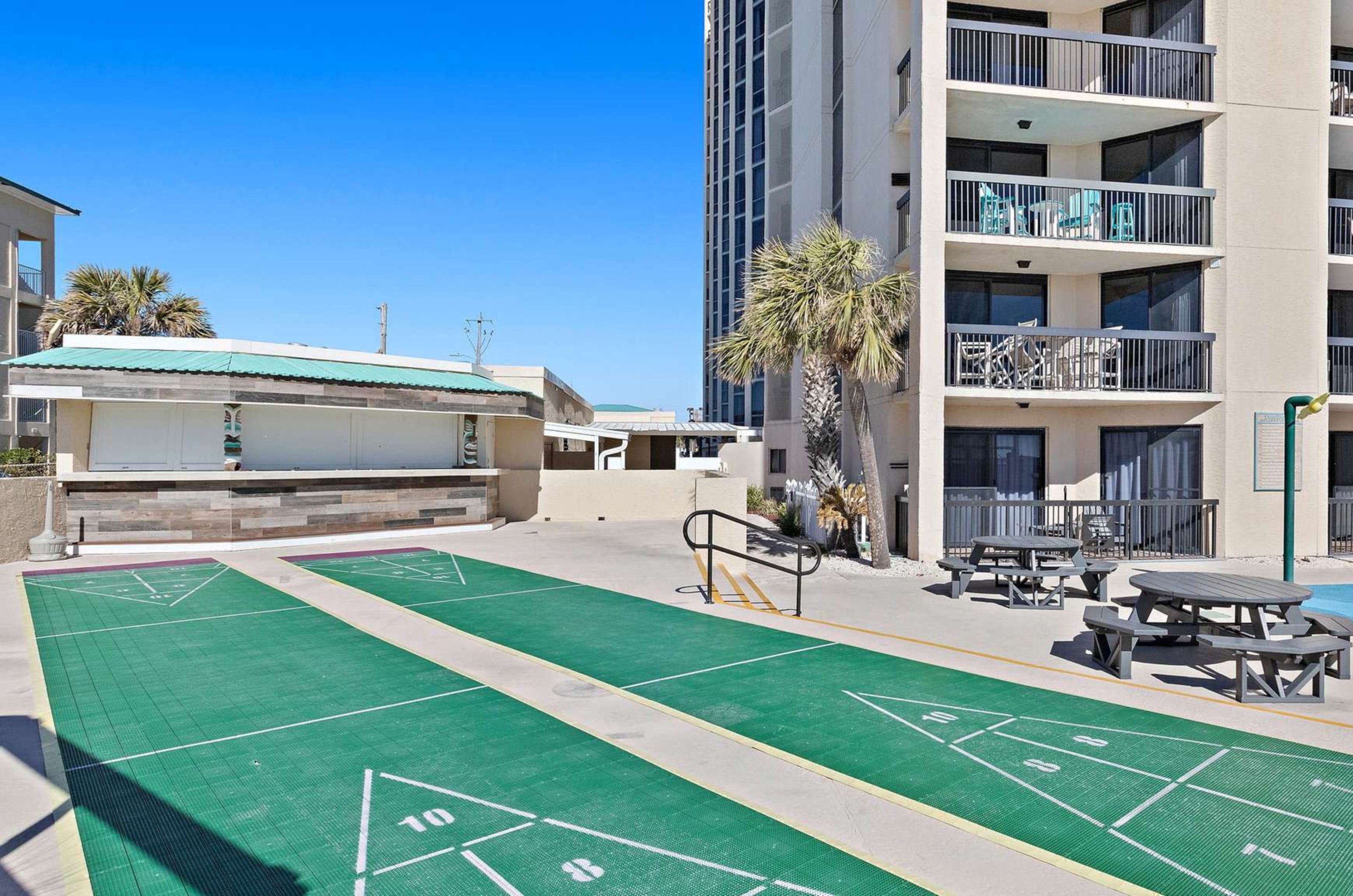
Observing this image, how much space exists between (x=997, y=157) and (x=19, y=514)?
70.8ft

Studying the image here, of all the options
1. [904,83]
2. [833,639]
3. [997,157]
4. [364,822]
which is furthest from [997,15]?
[364,822]

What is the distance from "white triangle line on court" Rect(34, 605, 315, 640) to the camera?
9.61 m

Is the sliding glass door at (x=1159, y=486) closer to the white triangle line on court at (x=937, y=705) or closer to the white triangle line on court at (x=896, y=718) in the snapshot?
the white triangle line on court at (x=937, y=705)

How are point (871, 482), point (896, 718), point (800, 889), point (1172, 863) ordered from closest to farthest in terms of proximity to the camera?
point (800, 889) → point (1172, 863) → point (896, 718) → point (871, 482)

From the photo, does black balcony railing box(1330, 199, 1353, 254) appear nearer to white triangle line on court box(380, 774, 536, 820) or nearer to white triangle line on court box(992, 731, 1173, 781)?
white triangle line on court box(992, 731, 1173, 781)

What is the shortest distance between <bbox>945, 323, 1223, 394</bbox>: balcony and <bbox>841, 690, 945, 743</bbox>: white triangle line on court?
32.8 ft

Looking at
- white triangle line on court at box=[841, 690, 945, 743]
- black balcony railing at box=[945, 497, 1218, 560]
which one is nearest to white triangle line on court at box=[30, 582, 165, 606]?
white triangle line on court at box=[841, 690, 945, 743]

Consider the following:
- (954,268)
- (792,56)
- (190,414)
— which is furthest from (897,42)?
(190,414)

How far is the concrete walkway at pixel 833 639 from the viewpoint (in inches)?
177

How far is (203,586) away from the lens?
12.9m

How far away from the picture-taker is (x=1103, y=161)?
18406mm

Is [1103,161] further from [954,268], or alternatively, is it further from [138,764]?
[138,764]

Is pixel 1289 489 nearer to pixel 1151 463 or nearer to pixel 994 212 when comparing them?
pixel 1151 463

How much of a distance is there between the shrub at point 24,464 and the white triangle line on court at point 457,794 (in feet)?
Answer: 56.9
